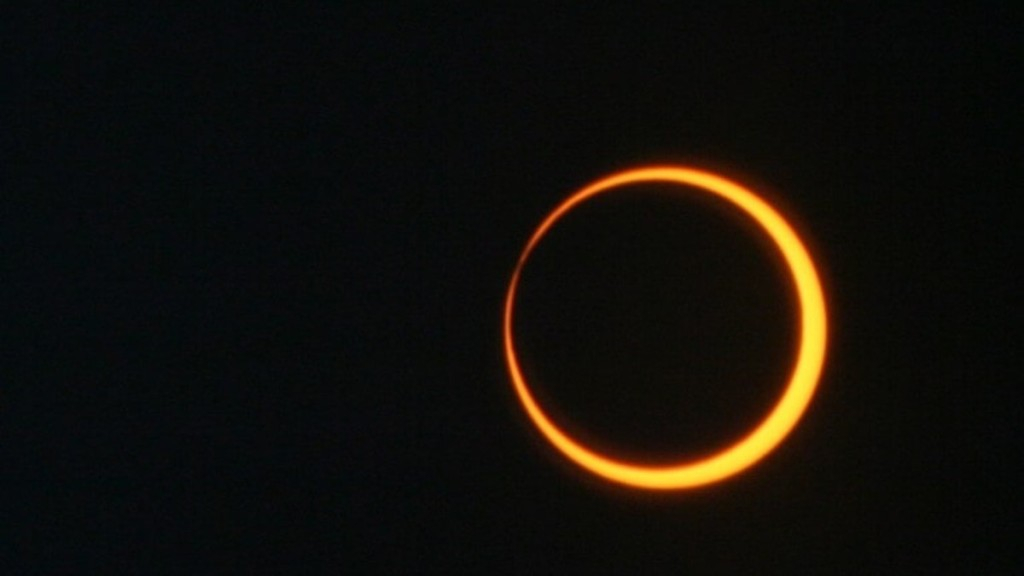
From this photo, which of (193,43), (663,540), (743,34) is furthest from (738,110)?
(193,43)

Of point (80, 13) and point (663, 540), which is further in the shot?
point (80, 13)

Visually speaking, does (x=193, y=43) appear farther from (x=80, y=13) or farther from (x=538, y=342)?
(x=538, y=342)

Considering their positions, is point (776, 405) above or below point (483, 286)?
below

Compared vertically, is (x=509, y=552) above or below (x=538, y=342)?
below
